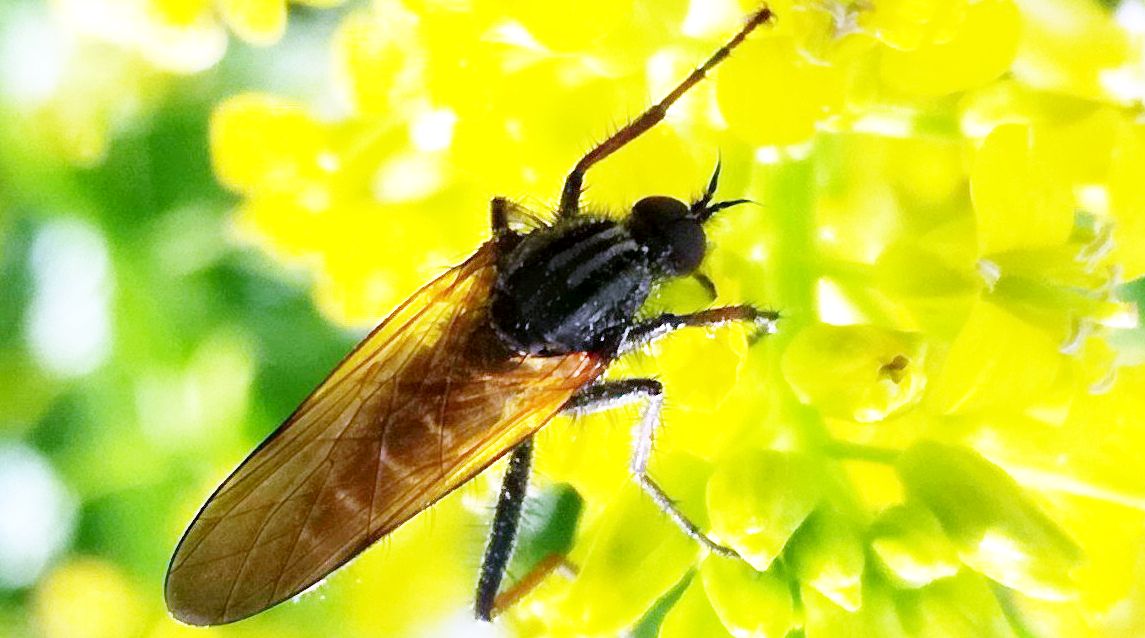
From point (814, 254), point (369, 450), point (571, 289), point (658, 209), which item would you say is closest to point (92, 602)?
point (369, 450)

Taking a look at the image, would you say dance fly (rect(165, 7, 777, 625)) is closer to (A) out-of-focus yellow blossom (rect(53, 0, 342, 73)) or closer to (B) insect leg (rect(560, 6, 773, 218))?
(B) insect leg (rect(560, 6, 773, 218))

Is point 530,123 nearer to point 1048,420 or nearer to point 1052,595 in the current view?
point 1048,420

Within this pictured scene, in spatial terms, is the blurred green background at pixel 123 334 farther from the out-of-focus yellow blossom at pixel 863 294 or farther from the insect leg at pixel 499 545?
the out-of-focus yellow blossom at pixel 863 294

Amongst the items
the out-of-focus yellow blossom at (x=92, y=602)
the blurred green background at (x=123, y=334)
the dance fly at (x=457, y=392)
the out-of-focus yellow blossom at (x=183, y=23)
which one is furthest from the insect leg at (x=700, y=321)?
the out-of-focus yellow blossom at (x=92, y=602)

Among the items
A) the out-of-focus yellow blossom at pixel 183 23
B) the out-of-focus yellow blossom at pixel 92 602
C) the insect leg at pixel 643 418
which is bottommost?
the out-of-focus yellow blossom at pixel 92 602

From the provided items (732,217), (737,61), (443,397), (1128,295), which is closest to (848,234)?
(732,217)
